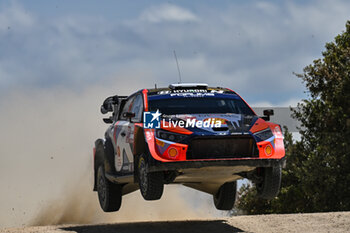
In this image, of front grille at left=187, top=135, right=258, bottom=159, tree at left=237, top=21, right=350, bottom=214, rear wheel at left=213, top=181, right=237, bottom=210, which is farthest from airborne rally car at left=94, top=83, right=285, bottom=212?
tree at left=237, top=21, right=350, bottom=214

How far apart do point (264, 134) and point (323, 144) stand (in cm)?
1701

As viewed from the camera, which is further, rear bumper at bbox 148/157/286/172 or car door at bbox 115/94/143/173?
car door at bbox 115/94/143/173

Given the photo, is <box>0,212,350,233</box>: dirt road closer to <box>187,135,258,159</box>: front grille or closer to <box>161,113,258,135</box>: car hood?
<box>187,135,258,159</box>: front grille

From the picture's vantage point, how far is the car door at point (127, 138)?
32.7ft

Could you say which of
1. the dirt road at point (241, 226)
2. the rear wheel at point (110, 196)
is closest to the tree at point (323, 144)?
the dirt road at point (241, 226)

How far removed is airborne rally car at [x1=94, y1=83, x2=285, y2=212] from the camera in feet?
29.7

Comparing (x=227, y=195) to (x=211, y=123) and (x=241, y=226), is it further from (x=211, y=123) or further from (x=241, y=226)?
(x=211, y=123)

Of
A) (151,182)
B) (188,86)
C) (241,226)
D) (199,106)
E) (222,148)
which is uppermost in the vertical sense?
(188,86)

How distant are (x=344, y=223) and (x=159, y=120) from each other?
4.43 metres

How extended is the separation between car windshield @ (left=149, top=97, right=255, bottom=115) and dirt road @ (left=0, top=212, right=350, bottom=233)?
7.63 ft

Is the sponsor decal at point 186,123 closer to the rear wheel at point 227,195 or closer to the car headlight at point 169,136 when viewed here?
the car headlight at point 169,136

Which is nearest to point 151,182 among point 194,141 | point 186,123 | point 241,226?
point 194,141

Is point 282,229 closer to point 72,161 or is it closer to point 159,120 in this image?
point 159,120

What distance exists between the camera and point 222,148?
9164 mm
